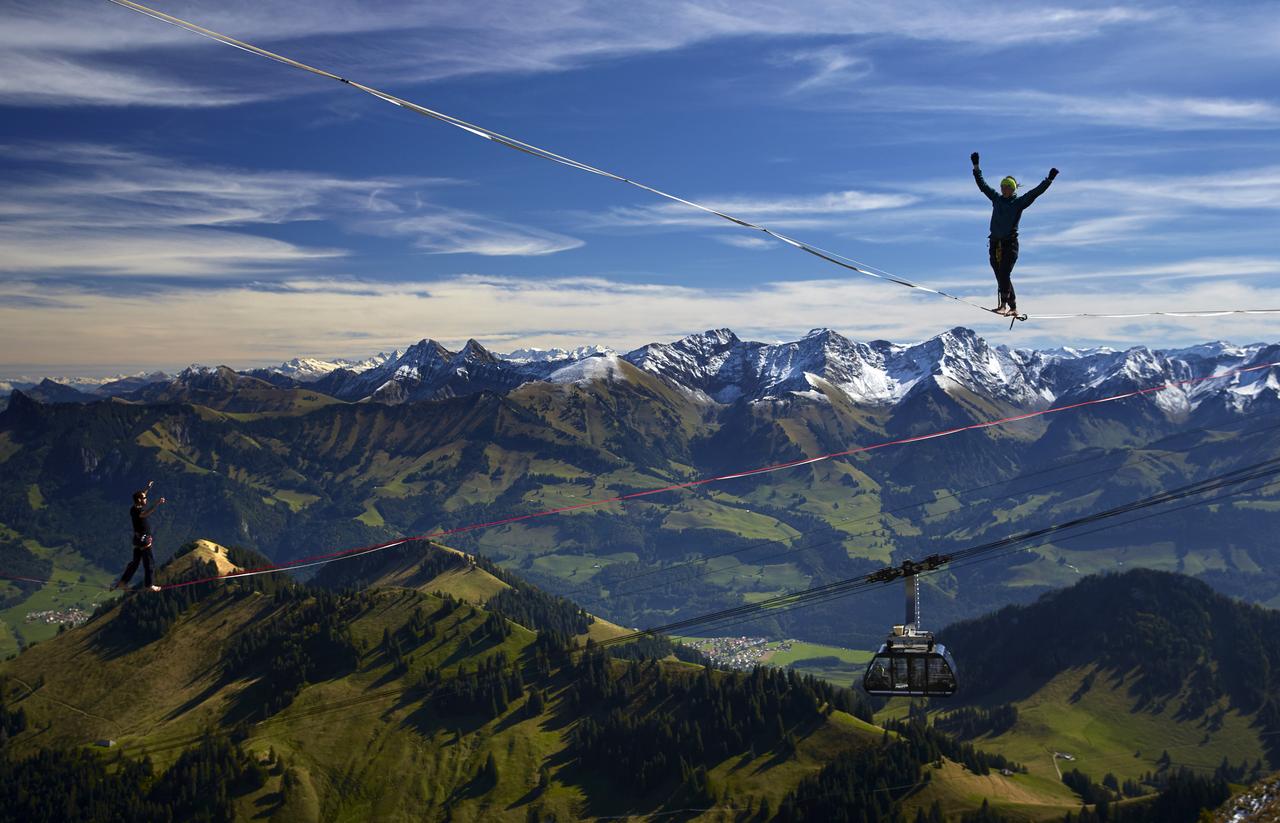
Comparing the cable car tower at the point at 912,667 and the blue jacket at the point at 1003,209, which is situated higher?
the blue jacket at the point at 1003,209

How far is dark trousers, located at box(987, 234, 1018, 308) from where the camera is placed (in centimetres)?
3684

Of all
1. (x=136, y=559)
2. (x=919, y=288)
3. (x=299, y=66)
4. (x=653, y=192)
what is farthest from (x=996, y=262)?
(x=136, y=559)

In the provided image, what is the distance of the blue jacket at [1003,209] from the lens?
35625 mm

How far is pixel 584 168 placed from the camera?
26.2 m

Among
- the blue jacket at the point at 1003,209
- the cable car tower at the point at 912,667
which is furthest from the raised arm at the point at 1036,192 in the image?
the cable car tower at the point at 912,667

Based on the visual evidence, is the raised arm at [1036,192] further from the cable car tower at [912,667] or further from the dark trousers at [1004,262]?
the cable car tower at [912,667]

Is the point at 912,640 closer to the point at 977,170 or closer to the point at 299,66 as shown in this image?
the point at 977,170

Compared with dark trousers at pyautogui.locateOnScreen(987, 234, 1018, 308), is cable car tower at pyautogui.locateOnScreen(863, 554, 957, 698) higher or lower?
lower

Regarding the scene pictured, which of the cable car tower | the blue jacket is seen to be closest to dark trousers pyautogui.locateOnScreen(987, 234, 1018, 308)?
the blue jacket

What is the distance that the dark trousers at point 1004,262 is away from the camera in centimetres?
3684

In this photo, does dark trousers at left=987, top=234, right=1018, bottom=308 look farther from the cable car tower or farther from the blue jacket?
the cable car tower

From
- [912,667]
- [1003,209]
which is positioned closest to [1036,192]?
[1003,209]

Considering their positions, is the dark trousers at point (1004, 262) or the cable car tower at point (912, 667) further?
the cable car tower at point (912, 667)

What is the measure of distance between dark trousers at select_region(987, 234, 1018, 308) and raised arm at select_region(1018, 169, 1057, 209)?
167 centimetres
